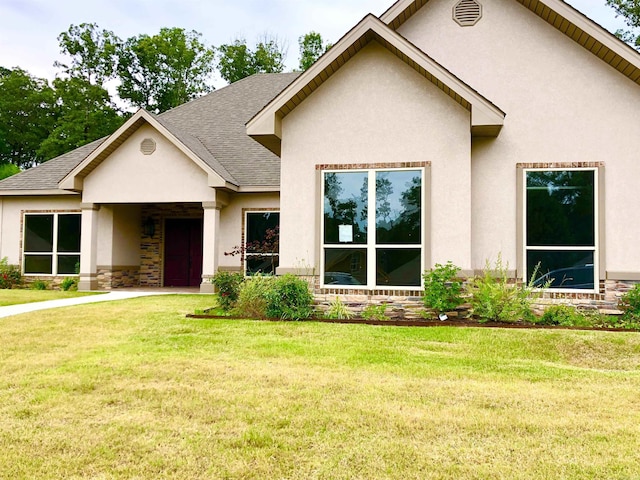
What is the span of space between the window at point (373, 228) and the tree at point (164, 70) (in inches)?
1098

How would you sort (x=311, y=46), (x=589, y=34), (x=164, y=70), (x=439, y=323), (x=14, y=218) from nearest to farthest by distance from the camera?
1. (x=439, y=323)
2. (x=589, y=34)
3. (x=14, y=218)
4. (x=311, y=46)
5. (x=164, y=70)

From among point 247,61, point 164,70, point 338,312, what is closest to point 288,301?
point 338,312

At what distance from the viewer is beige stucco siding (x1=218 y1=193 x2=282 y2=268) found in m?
16.0

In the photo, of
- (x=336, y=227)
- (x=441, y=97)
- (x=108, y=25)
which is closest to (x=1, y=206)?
(x=336, y=227)

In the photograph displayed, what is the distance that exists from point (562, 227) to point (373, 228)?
3412mm

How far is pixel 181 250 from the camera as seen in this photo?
60.0 ft

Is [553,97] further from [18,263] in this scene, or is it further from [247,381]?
[18,263]

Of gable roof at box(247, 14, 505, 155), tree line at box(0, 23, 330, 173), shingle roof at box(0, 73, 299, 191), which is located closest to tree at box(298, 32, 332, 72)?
tree line at box(0, 23, 330, 173)

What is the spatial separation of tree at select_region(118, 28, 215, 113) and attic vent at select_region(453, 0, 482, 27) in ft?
90.0

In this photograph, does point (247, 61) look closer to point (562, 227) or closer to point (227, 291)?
point (227, 291)

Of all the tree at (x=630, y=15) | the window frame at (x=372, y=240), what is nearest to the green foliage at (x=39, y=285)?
the window frame at (x=372, y=240)

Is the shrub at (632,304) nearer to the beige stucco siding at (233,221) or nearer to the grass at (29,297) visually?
the beige stucco siding at (233,221)

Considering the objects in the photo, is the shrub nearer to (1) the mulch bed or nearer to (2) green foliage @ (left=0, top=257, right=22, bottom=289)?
(1) the mulch bed

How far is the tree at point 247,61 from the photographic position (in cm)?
3297
